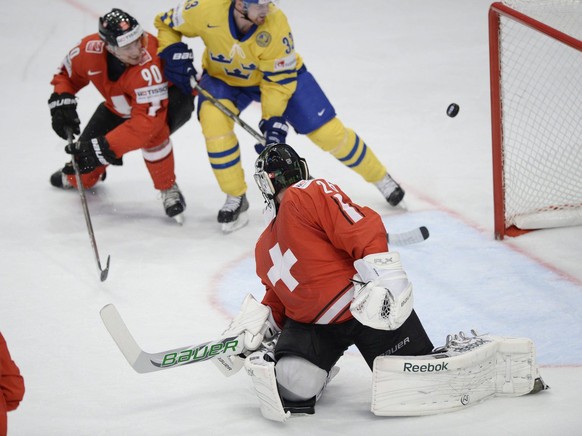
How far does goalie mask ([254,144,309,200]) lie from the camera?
9.49ft

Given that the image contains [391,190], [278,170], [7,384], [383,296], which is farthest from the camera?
[391,190]

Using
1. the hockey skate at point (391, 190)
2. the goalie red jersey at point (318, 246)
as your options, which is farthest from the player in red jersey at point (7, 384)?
the hockey skate at point (391, 190)

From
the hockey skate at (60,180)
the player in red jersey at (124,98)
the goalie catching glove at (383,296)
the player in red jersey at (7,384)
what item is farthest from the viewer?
the hockey skate at (60,180)

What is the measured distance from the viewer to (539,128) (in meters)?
4.91

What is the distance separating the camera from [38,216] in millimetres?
4727

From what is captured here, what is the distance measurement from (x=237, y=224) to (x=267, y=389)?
1.89 metres

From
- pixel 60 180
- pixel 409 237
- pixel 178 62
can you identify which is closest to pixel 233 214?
pixel 178 62

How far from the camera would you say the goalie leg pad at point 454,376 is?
8.78ft

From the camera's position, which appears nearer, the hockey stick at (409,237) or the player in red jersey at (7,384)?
the player in red jersey at (7,384)

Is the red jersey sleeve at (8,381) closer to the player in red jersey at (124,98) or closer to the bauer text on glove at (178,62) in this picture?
Answer: the player in red jersey at (124,98)

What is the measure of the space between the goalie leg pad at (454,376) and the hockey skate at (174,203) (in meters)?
2.11

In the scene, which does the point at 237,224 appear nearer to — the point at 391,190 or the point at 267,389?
the point at 391,190

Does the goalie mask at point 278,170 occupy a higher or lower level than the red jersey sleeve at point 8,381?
higher

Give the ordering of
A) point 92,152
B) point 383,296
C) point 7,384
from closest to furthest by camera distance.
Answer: point 7,384
point 383,296
point 92,152
